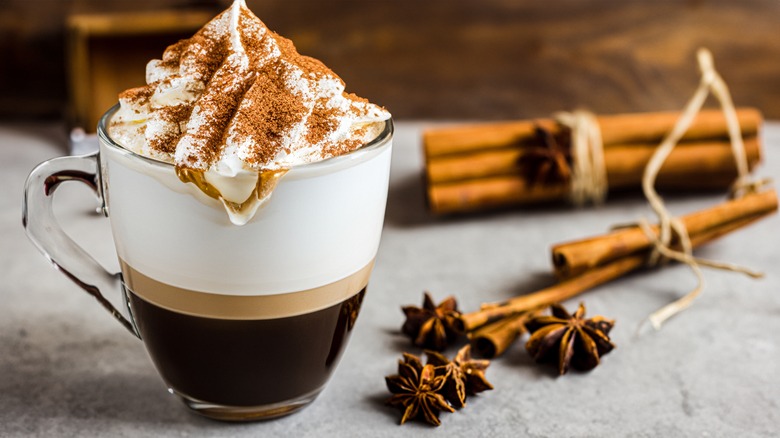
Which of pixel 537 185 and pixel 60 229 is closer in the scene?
pixel 60 229

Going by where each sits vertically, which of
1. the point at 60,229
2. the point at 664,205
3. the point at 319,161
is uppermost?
the point at 319,161

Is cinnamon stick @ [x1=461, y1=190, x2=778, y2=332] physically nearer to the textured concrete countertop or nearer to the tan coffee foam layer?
the textured concrete countertop

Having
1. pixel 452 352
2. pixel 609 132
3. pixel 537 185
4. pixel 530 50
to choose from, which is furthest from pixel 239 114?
pixel 530 50

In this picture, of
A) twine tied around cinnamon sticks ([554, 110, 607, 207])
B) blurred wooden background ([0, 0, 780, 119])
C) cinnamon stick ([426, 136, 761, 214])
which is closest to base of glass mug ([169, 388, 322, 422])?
cinnamon stick ([426, 136, 761, 214])

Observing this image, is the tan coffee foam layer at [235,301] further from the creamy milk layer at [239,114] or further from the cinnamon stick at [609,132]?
the cinnamon stick at [609,132]

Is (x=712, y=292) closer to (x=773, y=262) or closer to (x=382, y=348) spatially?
(x=773, y=262)

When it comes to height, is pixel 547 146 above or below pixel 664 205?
above

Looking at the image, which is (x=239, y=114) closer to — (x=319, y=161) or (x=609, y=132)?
(x=319, y=161)
